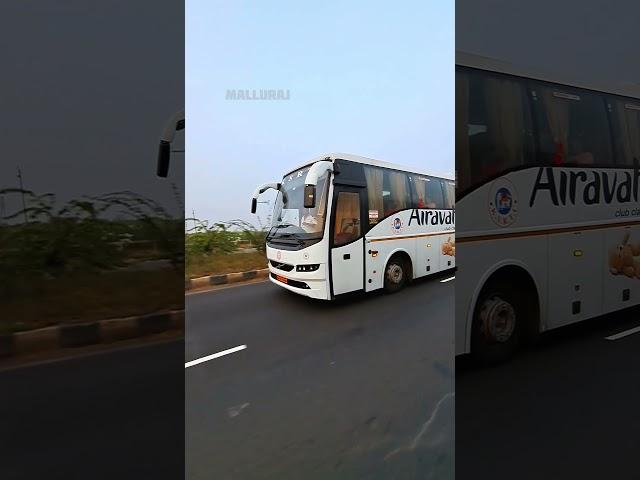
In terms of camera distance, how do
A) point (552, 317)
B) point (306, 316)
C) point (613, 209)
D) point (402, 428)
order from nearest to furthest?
1. point (306, 316)
2. point (402, 428)
3. point (552, 317)
4. point (613, 209)

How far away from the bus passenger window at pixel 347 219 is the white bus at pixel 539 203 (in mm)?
1092

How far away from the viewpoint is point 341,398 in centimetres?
130

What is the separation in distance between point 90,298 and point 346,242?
3.48 feet

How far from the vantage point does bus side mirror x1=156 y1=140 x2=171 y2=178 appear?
1.18m

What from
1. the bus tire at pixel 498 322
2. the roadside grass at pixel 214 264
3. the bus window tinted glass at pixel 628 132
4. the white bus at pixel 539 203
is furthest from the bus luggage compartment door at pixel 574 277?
the roadside grass at pixel 214 264

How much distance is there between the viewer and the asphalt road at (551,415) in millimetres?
2098

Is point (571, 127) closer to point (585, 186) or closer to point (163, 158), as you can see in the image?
point (585, 186)

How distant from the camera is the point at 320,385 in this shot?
127 centimetres

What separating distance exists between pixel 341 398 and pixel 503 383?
1.90 metres

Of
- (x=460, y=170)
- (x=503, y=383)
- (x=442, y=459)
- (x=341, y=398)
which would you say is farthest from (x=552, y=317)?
(x=341, y=398)

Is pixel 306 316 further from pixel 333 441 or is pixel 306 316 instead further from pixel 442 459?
pixel 442 459

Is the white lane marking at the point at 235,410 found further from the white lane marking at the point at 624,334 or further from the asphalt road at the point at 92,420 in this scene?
the white lane marking at the point at 624,334

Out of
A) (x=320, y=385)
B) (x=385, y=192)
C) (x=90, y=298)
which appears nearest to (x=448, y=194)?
(x=385, y=192)

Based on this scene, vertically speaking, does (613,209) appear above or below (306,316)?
above
